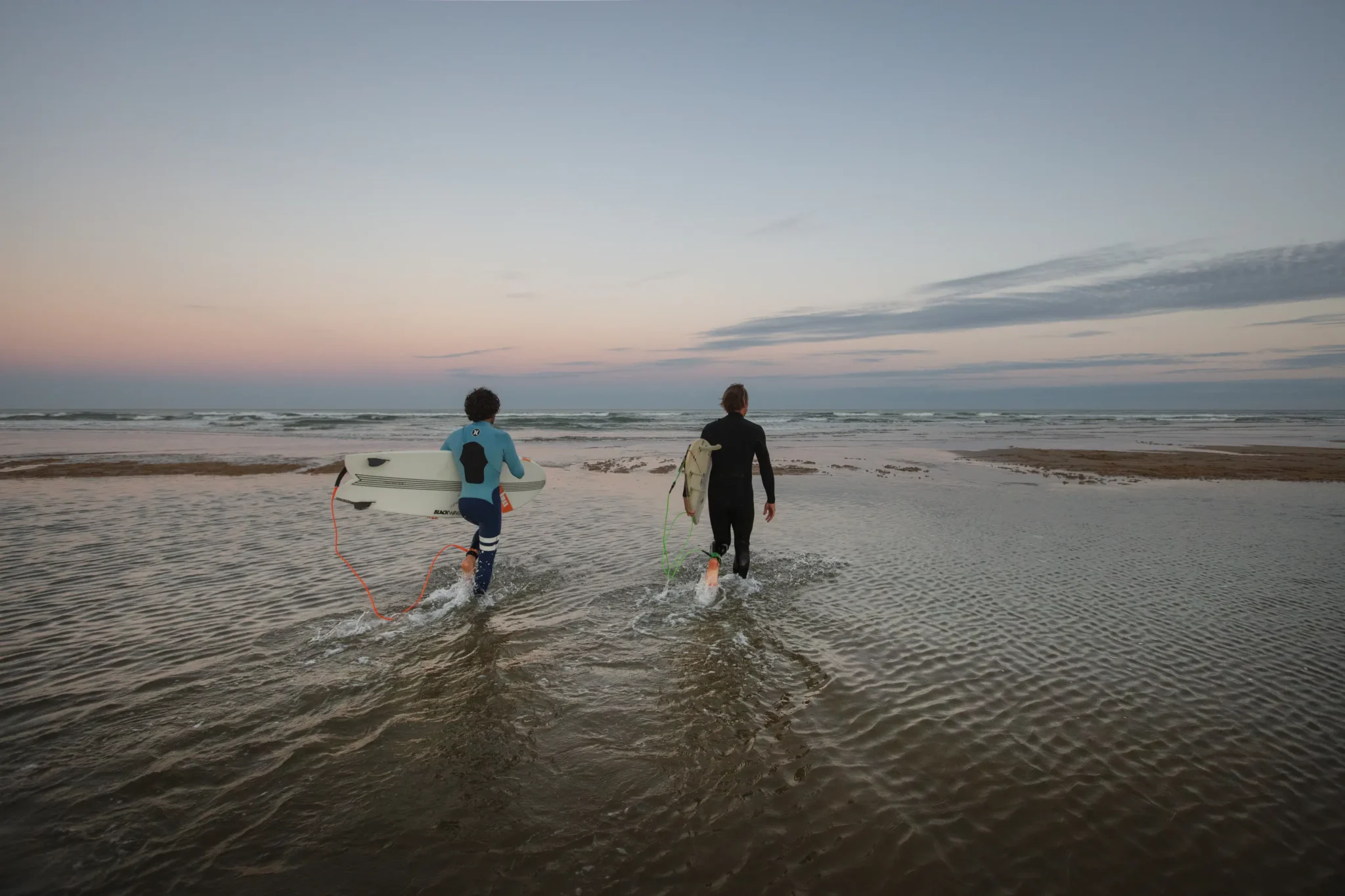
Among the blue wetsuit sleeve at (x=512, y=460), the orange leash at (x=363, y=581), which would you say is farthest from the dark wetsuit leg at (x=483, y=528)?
the orange leash at (x=363, y=581)

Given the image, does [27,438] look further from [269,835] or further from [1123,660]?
[1123,660]

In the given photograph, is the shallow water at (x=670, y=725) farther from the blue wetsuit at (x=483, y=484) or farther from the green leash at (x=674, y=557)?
the blue wetsuit at (x=483, y=484)

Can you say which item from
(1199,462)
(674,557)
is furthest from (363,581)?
(1199,462)

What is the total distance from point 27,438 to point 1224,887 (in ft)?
172

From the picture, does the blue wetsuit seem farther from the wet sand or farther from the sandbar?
the wet sand

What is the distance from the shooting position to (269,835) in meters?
3.46

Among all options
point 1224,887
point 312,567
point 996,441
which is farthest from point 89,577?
Answer: point 996,441

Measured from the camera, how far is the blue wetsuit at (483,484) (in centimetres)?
782

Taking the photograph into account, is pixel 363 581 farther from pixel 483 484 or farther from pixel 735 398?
pixel 735 398

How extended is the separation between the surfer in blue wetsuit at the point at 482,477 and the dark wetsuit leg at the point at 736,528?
9.13 ft

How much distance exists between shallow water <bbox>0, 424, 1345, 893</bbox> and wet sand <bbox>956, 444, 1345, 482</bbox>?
47.4 feet

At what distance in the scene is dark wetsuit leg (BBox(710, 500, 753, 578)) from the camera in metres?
8.32

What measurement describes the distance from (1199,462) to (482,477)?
3090 cm

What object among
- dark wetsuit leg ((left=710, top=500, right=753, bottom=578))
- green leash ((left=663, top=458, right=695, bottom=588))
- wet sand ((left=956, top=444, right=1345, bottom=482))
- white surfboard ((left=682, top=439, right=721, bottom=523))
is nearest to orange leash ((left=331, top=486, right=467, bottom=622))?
green leash ((left=663, top=458, right=695, bottom=588))
